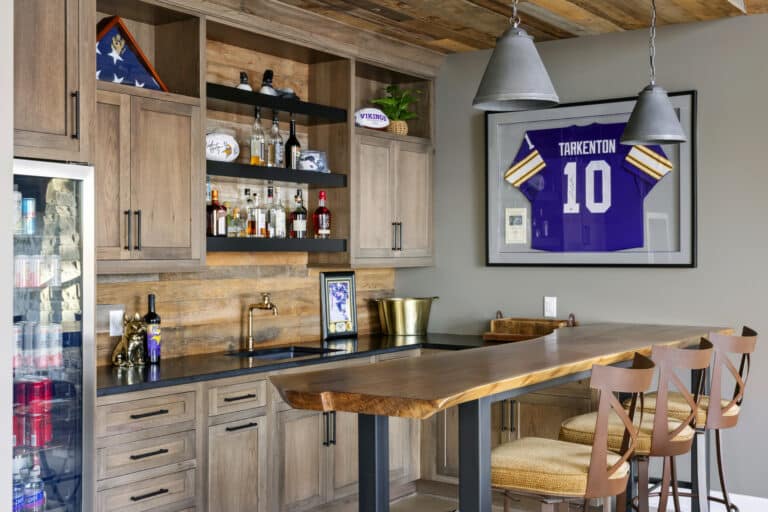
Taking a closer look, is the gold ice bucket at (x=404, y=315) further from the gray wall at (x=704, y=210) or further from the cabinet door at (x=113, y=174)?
the cabinet door at (x=113, y=174)

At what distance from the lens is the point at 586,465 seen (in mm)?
2770

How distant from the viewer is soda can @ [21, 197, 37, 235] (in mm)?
3160

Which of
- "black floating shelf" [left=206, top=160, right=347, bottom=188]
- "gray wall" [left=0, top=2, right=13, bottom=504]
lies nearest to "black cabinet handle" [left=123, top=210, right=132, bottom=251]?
"black floating shelf" [left=206, top=160, right=347, bottom=188]

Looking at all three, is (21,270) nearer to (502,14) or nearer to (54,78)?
(54,78)

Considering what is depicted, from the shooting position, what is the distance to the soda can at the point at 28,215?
10.4 feet

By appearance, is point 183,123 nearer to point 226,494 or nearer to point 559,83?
point 226,494

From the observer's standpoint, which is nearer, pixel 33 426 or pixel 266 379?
pixel 33 426

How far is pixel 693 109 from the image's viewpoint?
15.6 feet

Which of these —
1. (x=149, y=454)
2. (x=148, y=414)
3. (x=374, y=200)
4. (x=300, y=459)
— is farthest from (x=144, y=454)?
(x=374, y=200)

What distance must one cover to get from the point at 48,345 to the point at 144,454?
61 cm

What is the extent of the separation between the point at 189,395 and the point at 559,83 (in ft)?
9.15

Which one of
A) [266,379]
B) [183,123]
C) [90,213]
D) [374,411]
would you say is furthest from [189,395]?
[374,411]

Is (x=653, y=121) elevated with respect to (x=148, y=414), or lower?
elevated

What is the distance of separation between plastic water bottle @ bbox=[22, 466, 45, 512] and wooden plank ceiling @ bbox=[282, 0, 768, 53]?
245cm
